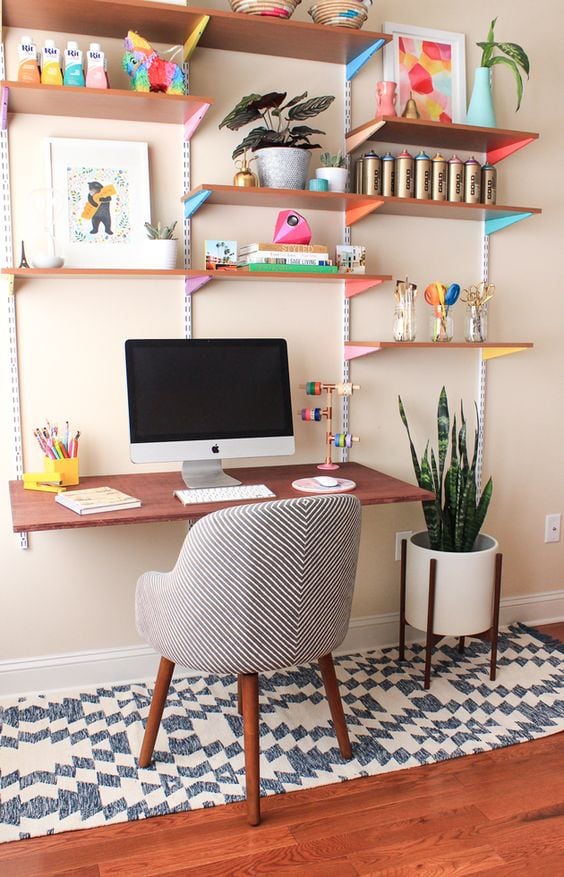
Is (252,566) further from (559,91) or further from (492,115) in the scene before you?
(559,91)

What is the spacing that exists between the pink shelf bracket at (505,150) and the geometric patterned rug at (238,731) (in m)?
1.78

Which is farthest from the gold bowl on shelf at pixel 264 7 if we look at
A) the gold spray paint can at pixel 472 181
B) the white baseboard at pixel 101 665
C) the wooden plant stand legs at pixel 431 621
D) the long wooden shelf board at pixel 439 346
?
the white baseboard at pixel 101 665

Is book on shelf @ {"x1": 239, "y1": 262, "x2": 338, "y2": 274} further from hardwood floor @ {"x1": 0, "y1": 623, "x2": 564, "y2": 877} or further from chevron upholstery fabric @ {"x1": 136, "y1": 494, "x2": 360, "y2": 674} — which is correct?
hardwood floor @ {"x1": 0, "y1": 623, "x2": 564, "y2": 877}

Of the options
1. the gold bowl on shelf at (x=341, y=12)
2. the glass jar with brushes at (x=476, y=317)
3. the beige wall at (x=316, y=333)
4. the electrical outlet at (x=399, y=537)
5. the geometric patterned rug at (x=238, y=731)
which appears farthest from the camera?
the electrical outlet at (x=399, y=537)

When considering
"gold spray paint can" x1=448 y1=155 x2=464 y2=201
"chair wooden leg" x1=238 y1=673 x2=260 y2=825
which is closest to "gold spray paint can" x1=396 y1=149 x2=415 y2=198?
"gold spray paint can" x1=448 y1=155 x2=464 y2=201

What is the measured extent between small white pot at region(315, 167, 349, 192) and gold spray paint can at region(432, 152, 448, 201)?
0.34 metres

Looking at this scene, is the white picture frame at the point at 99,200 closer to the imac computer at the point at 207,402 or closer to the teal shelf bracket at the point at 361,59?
the imac computer at the point at 207,402

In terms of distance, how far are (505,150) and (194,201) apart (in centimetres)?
116

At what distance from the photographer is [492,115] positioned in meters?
2.78

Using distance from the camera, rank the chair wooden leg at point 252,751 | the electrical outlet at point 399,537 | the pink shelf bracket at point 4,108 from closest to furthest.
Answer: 1. the chair wooden leg at point 252,751
2. the pink shelf bracket at point 4,108
3. the electrical outlet at point 399,537

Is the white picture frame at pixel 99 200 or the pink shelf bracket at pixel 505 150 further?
the pink shelf bracket at pixel 505 150

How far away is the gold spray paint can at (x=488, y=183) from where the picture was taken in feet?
9.18

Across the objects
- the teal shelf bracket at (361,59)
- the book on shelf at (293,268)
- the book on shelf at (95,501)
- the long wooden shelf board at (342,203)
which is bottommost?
the book on shelf at (95,501)

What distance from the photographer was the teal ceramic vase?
9.07 feet
